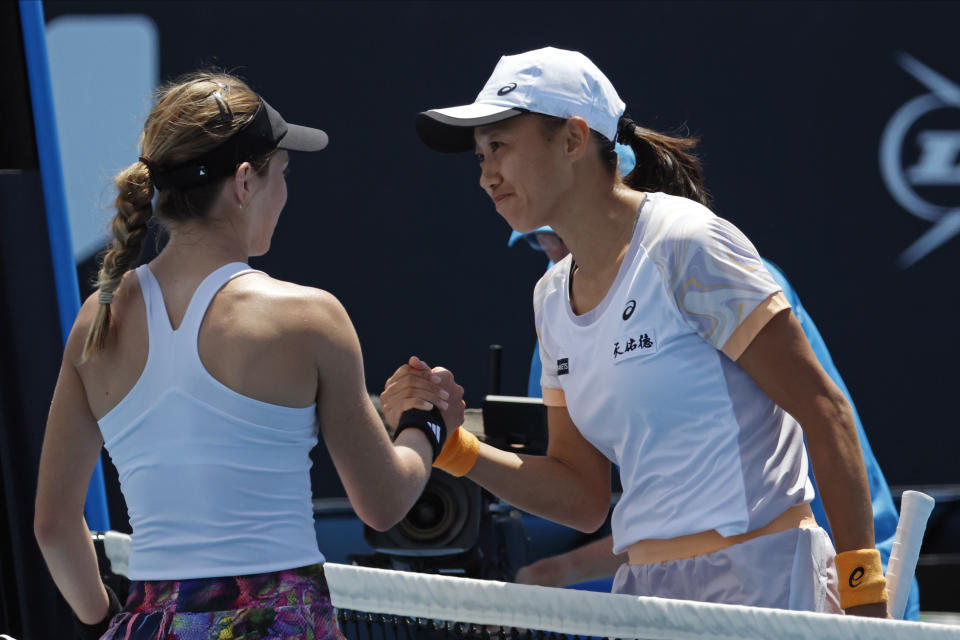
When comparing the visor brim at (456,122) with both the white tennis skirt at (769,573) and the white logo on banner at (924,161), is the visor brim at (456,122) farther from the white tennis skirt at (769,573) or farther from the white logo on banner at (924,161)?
the white logo on banner at (924,161)

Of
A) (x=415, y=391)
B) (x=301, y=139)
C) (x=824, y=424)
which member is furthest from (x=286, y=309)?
(x=824, y=424)

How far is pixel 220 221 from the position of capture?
1486mm

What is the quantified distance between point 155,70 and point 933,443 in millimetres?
3721

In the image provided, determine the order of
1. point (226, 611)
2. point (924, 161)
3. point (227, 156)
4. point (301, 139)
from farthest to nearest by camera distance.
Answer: point (924, 161)
point (301, 139)
point (227, 156)
point (226, 611)

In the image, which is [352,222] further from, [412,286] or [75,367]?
[75,367]

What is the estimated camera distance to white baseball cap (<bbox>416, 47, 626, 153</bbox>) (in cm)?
187

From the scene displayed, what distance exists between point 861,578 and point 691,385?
1.20ft

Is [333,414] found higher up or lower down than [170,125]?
lower down

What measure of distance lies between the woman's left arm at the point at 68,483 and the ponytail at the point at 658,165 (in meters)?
1.04

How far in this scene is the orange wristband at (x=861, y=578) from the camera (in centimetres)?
161

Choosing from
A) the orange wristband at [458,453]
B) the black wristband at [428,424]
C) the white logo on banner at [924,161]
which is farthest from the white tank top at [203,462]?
the white logo on banner at [924,161]

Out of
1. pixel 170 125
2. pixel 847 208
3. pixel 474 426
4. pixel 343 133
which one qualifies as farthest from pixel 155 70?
pixel 170 125

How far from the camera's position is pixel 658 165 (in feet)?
6.76

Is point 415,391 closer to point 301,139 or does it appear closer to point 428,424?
point 428,424
